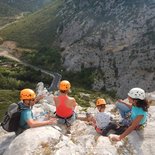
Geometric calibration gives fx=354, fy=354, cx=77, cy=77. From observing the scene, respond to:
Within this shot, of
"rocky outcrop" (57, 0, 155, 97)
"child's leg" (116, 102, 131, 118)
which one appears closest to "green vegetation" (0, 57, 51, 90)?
"rocky outcrop" (57, 0, 155, 97)

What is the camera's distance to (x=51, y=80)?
18188cm

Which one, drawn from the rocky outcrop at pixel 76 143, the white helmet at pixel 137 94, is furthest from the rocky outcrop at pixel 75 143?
the white helmet at pixel 137 94

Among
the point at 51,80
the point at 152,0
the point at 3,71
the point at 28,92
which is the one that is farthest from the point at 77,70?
the point at 28,92

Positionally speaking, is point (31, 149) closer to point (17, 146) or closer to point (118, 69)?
point (17, 146)

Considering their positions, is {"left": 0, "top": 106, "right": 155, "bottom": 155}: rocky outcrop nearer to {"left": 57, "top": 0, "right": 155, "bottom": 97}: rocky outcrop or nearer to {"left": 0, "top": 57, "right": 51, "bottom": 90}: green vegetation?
{"left": 57, "top": 0, "right": 155, "bottom": 97}: rocky outcrop

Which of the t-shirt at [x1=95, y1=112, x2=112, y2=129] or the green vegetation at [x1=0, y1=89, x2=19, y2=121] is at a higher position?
the t-shirt at [x1=95, y1=112, x2=112, y2=129]

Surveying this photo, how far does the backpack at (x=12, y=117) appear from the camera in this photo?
2152cm

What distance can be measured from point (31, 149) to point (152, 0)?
7221 inches

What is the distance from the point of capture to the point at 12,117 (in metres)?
21.7

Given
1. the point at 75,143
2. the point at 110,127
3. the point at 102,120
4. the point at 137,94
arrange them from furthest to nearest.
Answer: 1. the point at 102,120
2. the point at 110,127
3. the point at 137,94
4. the point at 75,143

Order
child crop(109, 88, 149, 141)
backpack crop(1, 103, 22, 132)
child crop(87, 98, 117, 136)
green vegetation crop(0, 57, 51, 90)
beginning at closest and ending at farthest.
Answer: child crop(109, 88, 149, 141), backpack crop(1, 103, 22, 132), child crop(87, 98, 117, 136), green vegetation crop(0, 57, 51, 90)

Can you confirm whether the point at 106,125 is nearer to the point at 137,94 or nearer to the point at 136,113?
the point at 136,113

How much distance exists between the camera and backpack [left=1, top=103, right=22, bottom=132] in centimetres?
2152

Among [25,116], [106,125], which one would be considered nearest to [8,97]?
[106,125]
